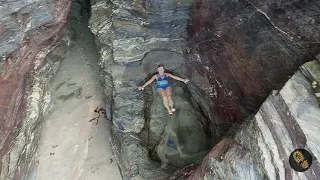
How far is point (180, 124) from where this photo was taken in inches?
364

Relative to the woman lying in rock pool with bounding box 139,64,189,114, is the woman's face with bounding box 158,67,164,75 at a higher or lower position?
higher

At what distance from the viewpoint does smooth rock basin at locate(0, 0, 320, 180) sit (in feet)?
18.7

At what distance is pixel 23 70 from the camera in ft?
24.2

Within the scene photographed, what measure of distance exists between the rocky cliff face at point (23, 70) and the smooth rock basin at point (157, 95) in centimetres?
3

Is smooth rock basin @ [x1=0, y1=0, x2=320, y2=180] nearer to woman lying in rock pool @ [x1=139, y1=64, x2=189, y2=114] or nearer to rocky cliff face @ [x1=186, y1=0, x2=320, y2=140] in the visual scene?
rocky cliff face @ [x1=186, y1=0, x2=320, y2=140]

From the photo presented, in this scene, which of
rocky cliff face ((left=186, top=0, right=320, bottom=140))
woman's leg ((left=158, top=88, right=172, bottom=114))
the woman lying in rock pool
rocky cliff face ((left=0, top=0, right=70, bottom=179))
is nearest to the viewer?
rocky cliff face ((left=186, top=0, right=320, bottom=140))

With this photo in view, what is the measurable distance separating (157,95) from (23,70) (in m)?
3.33

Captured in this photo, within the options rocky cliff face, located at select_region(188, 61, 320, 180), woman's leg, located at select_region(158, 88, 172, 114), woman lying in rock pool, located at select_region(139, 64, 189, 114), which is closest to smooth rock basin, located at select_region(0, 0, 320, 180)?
rocky cliff face, located at select_region(188, 61, 320, 180)

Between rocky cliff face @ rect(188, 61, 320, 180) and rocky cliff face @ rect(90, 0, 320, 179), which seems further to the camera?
rocky cliff face @ rect(90, 0, 320, 179)

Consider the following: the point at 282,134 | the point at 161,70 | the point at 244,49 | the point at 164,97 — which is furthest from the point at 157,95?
the point at 282,134

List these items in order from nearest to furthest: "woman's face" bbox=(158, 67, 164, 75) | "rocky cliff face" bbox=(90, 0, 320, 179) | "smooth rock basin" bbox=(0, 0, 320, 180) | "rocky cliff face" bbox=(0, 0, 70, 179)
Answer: "smooth rock basin" bbox=(0, 0, 320, 180)
"rocky cliff face" bbox=(90, 0, 320, 179)
"rocky cliff face" bbox=(0, 0, 70, 179)
"woman's face" bbox=(158, 67, 164, 75)

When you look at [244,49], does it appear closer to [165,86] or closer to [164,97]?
[165,86]

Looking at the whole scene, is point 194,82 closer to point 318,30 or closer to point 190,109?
point 190,109

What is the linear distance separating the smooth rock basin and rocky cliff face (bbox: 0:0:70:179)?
0.03 meters
